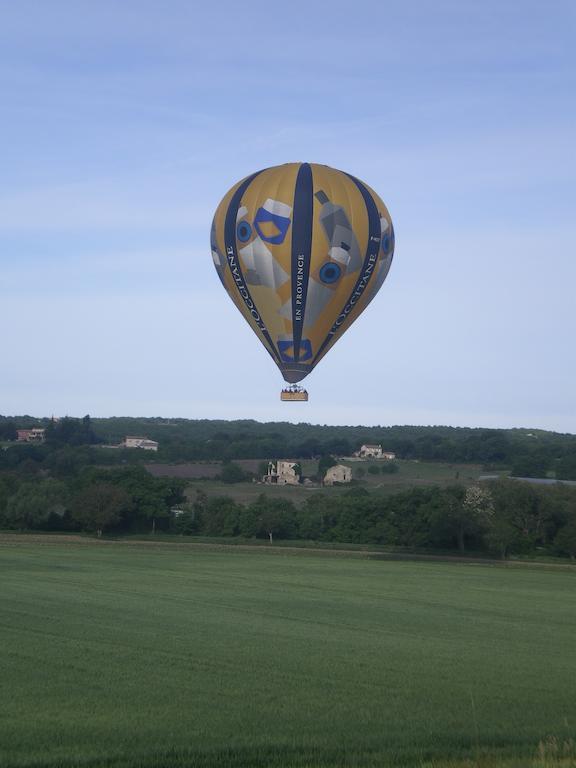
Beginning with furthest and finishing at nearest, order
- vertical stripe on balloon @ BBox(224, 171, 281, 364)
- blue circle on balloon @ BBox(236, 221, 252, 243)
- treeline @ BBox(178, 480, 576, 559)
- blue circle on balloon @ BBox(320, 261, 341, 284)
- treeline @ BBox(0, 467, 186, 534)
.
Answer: treeline @ BBox(0, 467, 186, 534) → treeline @ BBox(178, 480, 576, 559) → vertical stripe on balloon @ BBox(224, 171, 281, 364) → blue circle on balloon @ BBox(236, 221, 252, 243) → blue circle on balloon @ BBox(320, 261, 341, 284)

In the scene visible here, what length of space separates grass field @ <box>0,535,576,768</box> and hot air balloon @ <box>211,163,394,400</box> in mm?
11165

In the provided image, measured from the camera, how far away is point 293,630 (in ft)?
118

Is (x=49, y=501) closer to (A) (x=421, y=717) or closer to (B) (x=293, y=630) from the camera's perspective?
(B) (x=293, y=630)

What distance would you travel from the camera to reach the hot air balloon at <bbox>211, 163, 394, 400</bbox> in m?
49.9

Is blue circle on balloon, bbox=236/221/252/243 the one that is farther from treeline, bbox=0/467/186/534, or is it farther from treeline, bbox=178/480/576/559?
treeline, bbox=0/467/186/534

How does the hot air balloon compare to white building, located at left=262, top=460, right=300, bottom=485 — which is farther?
white building, located at left=262, top=460, right=300, bottom=485

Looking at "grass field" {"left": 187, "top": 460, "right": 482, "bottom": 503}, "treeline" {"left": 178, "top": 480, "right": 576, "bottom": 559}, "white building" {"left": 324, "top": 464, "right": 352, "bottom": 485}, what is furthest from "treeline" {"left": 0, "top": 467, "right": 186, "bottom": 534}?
"white building" {"left": 324, "top": 464, "right": 352, "bottom": 485}

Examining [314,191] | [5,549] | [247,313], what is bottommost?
[5,549]

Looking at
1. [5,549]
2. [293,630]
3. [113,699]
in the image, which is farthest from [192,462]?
[113,699]

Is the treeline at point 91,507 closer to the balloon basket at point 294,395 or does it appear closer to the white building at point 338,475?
the balloon basket at point 294,395

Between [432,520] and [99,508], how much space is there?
26.9 m

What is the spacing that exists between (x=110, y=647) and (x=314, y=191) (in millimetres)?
25224

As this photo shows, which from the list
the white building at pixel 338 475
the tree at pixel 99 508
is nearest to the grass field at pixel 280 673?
the tree at pixel 99 508

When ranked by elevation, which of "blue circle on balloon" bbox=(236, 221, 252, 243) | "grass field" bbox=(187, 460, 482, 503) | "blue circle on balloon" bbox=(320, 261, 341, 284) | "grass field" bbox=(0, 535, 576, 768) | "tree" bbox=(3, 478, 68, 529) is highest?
"blue circle on balloon" bbox=(236, 221, 252, 243)
